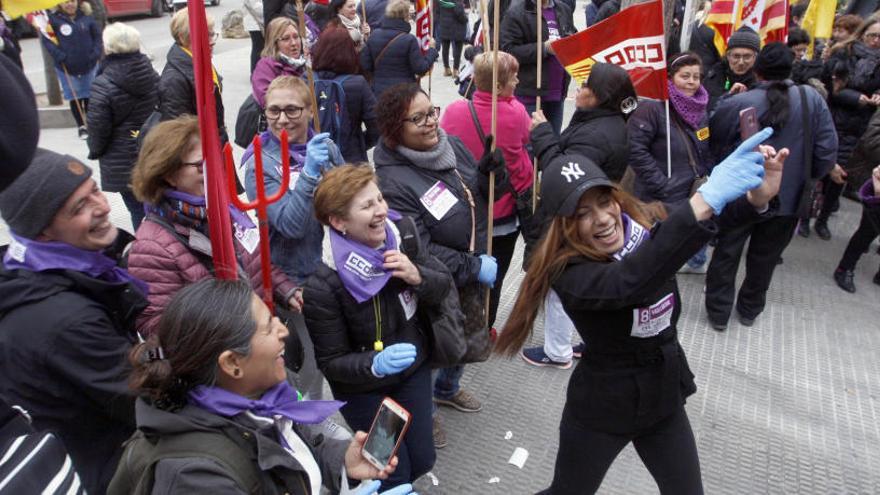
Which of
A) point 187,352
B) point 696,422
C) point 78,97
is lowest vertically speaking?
point 696,422

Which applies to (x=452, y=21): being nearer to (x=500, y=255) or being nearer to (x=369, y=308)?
(x=500, y=255)

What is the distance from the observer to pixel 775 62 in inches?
178

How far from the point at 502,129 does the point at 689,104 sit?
171 cm

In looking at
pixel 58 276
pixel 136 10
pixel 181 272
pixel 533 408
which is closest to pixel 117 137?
pixel 181 272

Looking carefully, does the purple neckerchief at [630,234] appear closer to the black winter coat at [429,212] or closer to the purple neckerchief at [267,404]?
the black winter coat at [429,212]

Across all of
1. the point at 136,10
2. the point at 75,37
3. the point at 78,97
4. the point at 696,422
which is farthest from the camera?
the point at 136,10

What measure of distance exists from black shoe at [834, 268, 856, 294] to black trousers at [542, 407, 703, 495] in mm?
4015

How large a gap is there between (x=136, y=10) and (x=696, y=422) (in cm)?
1923

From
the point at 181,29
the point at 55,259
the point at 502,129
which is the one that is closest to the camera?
the point at 55,259

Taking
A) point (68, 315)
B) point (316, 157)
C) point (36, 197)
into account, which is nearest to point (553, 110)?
point (316, 157)

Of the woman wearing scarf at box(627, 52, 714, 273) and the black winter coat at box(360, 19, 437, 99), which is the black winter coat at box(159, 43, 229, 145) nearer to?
the black winter coat at box(360, 19, 437, 99)

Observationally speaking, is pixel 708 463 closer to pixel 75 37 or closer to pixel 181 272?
pixel 181 272

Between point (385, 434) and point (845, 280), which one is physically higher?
point (385, 434)

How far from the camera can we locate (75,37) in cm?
838
